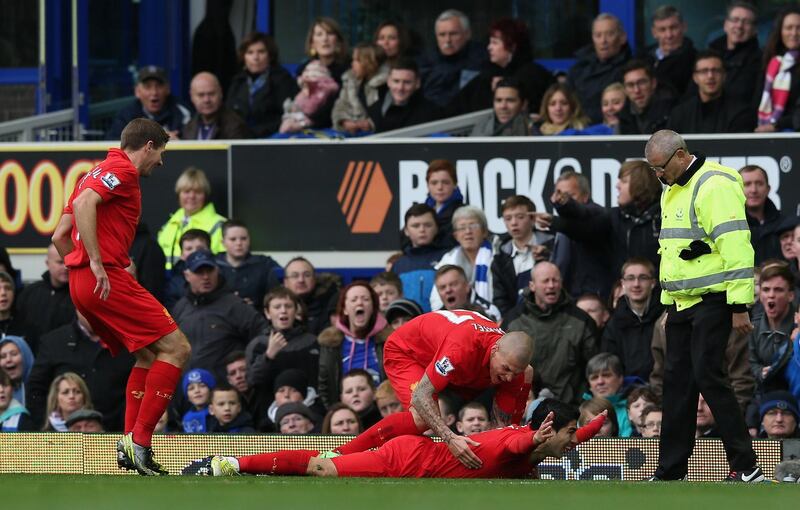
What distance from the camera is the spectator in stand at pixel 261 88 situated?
15.0 meters

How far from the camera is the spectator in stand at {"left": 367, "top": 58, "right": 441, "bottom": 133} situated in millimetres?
14547

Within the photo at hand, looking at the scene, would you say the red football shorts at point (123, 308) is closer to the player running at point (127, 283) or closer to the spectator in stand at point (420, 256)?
the player running at point (127, 283)

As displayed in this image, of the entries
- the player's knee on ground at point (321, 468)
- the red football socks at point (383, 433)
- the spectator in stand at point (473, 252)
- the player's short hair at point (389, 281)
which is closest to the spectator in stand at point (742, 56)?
the spectator in stand at point (473, 252)

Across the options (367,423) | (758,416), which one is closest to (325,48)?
(367,423)

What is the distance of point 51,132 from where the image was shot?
53.7 ft

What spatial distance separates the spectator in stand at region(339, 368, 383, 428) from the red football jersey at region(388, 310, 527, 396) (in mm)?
1340

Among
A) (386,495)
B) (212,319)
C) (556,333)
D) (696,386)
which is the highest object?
(212,319)

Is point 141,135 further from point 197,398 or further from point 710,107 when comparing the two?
point 710,107

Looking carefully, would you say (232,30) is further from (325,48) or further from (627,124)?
(627,124)

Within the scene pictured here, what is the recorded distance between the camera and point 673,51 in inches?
559

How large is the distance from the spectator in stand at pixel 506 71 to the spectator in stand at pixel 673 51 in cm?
95

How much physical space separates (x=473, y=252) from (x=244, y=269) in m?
1.83

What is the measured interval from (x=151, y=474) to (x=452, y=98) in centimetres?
653

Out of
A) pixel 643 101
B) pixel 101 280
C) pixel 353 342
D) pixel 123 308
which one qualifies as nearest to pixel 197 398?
pixel 353 342
